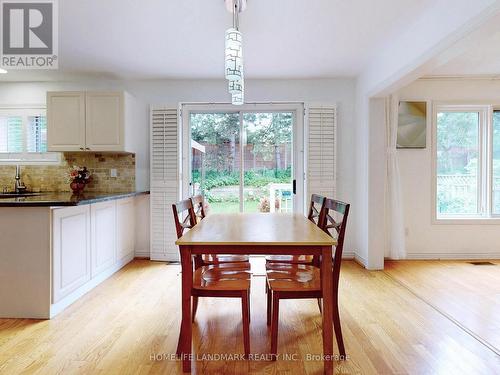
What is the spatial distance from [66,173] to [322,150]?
132 inches

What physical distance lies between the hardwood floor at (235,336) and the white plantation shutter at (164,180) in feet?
3.32

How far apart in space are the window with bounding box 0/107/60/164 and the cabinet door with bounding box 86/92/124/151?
830 mm

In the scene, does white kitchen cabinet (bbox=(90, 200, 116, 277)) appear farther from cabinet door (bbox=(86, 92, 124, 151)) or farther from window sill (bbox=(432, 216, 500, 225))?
window sill (bbox=(432, 216, 500, 225))

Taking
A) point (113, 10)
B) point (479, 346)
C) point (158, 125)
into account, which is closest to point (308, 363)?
point (479, 346)

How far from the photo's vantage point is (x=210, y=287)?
1.83m

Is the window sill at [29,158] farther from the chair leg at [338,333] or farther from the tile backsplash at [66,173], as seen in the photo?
the chair leg at [338,333]

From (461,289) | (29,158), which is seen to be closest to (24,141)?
(29,158)

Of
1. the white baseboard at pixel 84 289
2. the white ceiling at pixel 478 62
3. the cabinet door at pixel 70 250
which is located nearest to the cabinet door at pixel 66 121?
the cabinet door at pixel 70 250

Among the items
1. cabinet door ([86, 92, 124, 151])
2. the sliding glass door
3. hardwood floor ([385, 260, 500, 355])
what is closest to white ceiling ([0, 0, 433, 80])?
cabinet door ([86, 92, 124, 151])

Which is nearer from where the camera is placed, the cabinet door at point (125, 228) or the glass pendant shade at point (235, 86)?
the glass pendant shade at point (235, 86)

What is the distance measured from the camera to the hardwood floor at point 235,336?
71.4 inches

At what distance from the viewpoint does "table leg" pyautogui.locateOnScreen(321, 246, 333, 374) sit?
166 cm

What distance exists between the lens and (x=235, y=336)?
2148 mm

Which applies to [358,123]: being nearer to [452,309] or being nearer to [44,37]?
[452,309]
